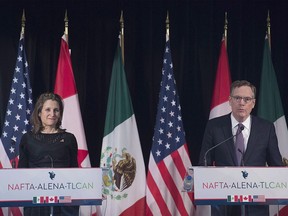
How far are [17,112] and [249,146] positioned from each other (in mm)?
2798

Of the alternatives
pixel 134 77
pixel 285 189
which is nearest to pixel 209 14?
pixel 134 77

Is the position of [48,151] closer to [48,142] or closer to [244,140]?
[48,142]

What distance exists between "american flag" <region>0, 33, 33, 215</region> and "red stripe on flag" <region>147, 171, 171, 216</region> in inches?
53.1

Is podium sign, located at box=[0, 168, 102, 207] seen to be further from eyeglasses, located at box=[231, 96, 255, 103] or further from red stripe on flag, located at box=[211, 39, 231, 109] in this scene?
red stripe on flag, located at box=[211, 39, 231, 109]

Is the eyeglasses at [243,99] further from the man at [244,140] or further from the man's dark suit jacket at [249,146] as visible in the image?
the man's dark suit jacket at [249,146]

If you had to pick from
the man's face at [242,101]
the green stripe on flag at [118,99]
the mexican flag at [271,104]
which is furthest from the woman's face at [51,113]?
the mexican flag at [271,104]

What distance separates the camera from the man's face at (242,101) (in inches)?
173

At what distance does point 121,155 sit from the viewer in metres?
6.30

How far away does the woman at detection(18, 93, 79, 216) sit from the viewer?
446cm

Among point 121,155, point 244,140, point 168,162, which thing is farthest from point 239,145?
point 121,155

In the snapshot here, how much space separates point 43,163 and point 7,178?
1.61ft

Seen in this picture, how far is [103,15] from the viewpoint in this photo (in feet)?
22.9

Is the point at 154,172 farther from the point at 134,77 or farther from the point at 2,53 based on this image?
the point at 2,53

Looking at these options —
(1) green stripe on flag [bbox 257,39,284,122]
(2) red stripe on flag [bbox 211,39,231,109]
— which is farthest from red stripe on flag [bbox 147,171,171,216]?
(1) green stripe on flag [bbox 257,39,284,122]
